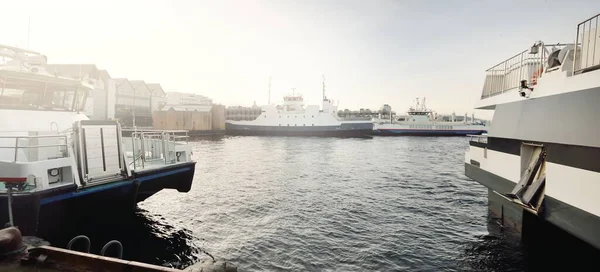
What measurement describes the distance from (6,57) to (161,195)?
23.1 feet

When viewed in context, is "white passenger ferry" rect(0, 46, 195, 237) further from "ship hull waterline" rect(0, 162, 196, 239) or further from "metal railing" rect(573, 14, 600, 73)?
"metal railing" rect(573, 14, 600, 73)

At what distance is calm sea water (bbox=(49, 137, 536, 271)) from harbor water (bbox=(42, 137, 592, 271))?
3 cm

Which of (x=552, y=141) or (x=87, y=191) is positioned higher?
(x=552, y=141)

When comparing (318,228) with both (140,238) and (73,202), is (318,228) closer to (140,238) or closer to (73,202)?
(140,238)

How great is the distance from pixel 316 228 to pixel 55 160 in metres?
6.86

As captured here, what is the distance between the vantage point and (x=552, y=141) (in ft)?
18.6

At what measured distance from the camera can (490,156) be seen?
851 cm

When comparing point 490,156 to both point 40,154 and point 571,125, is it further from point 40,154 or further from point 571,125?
point 40,154

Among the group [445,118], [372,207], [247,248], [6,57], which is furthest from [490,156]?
[445,118]

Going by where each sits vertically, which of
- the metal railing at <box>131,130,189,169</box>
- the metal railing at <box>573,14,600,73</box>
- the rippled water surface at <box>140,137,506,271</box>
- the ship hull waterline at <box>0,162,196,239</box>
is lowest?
the rippled water surface at <box>140,137,506,271</box>

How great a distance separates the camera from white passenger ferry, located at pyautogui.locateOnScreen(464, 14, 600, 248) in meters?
4.75

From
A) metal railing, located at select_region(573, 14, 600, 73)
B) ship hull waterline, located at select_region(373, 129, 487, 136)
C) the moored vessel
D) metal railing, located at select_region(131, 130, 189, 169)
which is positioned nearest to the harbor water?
metal railing, located at select_region(131, 130, 189, 169)

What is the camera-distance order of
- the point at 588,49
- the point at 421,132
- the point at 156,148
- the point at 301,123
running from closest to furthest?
the point at 588,49 < the point at 156,148 < the point at 301,123 < the point at 421,132

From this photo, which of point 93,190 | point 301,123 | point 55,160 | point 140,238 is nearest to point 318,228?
point 140,238
